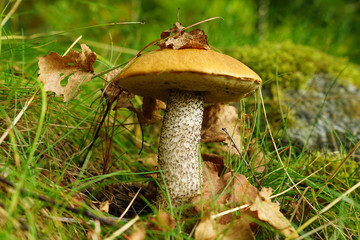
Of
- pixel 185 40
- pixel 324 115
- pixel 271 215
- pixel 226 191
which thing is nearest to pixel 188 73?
pixel 185 40

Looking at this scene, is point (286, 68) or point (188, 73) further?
point (286, 68)

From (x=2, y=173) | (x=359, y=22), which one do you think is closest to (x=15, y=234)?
(x=2, y=173)

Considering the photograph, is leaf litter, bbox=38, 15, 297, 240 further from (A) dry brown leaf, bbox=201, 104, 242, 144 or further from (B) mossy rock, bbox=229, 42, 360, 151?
(B) mossy rock, bbox=229, 42, 360, 151

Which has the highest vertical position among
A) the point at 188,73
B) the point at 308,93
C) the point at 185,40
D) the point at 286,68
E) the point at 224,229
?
the point at 185,40

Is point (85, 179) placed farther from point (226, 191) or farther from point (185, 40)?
point (185, 40)

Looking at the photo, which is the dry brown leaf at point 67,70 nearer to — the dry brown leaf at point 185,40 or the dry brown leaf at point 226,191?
the dry brown leaf at point 185,40

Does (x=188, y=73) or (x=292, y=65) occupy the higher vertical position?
(x=188, y=73)

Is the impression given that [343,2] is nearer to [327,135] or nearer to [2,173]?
[327,135]
